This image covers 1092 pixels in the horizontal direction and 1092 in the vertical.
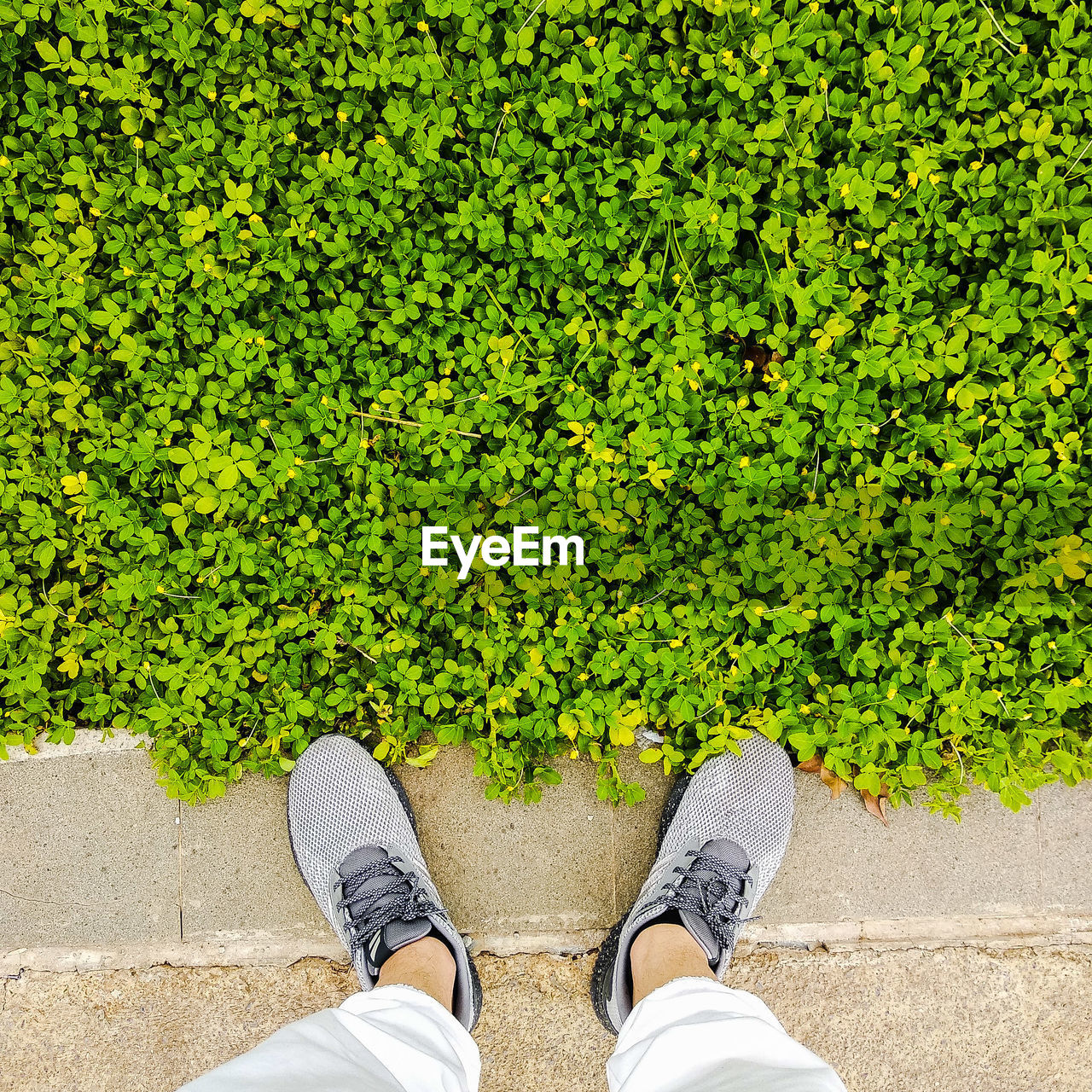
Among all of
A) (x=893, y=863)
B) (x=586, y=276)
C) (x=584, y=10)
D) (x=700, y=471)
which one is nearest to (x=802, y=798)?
(x=893, y=863)

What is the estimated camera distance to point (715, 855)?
97.3 inches

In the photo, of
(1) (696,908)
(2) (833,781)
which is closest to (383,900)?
(1) (696,908)

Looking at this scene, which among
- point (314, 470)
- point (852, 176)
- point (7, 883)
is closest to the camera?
point (852, 176)

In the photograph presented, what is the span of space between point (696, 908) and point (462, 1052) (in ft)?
2.75

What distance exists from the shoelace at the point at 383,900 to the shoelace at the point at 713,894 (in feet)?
2.64

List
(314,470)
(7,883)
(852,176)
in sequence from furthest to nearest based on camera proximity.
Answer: (7,883), (314,470), (852,176)

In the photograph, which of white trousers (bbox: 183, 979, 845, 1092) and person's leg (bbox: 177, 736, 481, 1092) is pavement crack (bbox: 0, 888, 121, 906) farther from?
white trousers (bbox: 183, 979, 845, 1092)

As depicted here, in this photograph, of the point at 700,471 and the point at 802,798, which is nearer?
the point at 700,471

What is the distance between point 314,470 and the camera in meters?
2.40

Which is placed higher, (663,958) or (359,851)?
(359,851)

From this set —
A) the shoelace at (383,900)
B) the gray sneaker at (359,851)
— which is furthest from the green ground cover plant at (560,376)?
the shoelace at (383,900)

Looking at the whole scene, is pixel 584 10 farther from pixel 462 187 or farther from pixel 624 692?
pixel 624 692

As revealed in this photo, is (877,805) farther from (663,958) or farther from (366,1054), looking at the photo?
(366,1054)

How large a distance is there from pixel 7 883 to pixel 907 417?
3453 millimetres
